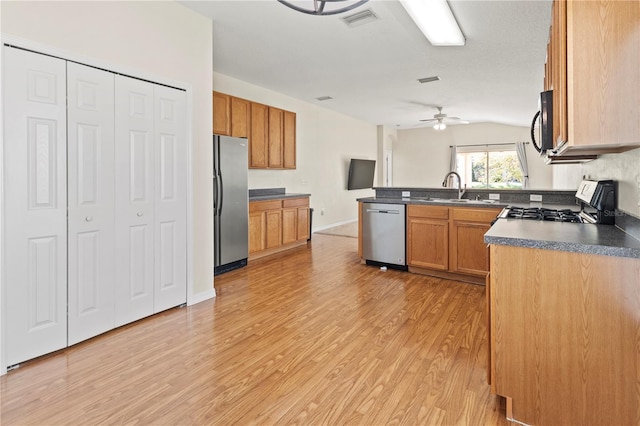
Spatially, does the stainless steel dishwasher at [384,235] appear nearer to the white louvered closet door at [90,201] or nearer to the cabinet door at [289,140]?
the cabinet door at [289,140]

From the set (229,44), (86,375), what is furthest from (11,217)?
(229,44)

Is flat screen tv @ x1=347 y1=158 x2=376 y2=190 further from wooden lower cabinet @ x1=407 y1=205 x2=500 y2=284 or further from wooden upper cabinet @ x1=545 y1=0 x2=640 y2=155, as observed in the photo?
wooden upper cabinet @ x1=545 y1=0 x2=640 y2=155

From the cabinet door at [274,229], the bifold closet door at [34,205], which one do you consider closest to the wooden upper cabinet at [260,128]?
the cabinet door at [274,229]

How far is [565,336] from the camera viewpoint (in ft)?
5.11

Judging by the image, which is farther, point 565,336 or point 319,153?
point 319,153

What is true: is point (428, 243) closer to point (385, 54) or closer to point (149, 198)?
point (385, 54)

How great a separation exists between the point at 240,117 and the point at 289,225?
182cm

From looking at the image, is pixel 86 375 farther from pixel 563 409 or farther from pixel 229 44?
pixel 229 44

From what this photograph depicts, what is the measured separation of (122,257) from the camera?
2.74 metres

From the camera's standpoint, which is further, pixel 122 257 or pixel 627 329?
pixel 122 257

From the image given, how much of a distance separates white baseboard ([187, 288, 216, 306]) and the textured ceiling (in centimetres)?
260

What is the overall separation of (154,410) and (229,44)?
3608mm

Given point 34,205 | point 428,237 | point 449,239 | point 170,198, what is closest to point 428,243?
point 428,237

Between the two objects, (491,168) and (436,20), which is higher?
(436,20)
